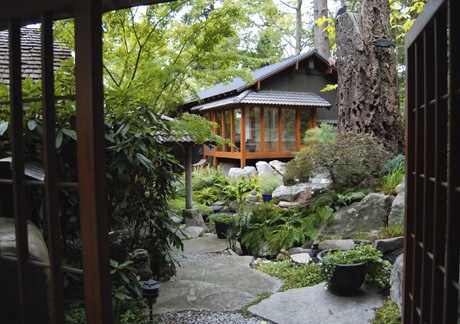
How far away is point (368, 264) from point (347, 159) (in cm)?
265

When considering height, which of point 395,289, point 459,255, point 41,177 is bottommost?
point 395,289

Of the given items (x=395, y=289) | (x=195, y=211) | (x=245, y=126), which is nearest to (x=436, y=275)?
(x=395, y=289)

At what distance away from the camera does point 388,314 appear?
3.39m

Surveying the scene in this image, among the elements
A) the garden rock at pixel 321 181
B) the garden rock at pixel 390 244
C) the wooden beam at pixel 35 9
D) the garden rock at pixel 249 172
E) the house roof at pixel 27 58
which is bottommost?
the garden rock at pixel 390 244

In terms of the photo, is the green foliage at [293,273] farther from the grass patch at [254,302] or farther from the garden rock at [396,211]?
the garden rock at [396,211]

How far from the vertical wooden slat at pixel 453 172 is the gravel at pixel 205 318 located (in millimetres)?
2494

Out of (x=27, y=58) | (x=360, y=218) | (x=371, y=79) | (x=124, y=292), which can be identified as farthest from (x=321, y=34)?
(x=124, y=292)

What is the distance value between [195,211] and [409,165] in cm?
656

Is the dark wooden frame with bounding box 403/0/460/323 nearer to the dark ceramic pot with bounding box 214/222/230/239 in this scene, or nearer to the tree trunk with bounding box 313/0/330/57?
the dark ceramic pot with bounding box 214/222/230/239

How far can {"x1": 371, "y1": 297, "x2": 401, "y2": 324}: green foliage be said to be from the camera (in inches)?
130

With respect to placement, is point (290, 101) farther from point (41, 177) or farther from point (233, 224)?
point (41, 177)

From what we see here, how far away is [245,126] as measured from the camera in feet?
46.3

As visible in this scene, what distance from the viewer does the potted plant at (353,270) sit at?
12.7 ft

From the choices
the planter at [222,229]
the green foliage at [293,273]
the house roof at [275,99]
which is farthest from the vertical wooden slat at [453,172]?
the house roof at [275,99]
